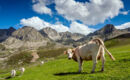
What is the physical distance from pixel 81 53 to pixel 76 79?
4604mm

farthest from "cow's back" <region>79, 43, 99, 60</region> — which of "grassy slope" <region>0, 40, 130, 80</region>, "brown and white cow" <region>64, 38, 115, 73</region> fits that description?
"grassy slope" <region>0, 40, 130, 80</region>

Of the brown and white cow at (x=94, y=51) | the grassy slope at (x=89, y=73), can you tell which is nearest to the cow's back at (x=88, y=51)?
the brown and white cow at (x=94, y=51)

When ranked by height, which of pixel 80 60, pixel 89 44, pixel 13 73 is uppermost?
pixel 89 44

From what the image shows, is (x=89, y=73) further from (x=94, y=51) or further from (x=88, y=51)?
(x=94, y=51)

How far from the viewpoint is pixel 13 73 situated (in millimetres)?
30719

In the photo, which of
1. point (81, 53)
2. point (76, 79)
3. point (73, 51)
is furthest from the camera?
point (73, 51)

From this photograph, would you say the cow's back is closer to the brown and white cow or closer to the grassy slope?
the brown and white cow

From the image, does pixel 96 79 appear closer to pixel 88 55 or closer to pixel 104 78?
pixel 104 78

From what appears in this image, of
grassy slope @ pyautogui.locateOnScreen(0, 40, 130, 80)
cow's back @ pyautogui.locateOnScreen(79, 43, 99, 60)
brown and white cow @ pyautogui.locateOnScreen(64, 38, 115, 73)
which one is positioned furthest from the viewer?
cow's back @ pyautogui.locateOnScreen(79, 43, 99, 60)

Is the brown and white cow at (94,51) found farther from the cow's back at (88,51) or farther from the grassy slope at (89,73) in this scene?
the grassy slope at (89,73)

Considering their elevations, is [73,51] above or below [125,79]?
above

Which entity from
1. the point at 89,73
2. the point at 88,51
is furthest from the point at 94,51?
the point at 89,73

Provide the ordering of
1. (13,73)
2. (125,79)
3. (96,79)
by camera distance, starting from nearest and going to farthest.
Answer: (125,79) → (96,79) → (13,73)

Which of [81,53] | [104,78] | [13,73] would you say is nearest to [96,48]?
[81,53]
